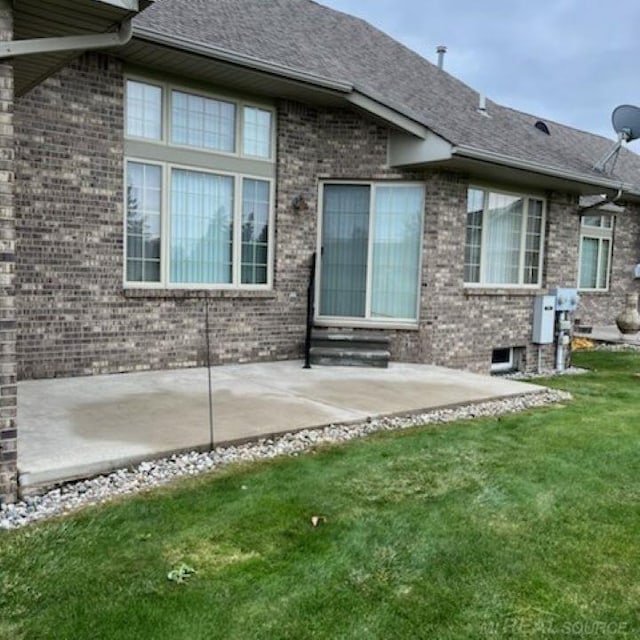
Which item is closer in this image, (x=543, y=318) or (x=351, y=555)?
(x=351, y=555)

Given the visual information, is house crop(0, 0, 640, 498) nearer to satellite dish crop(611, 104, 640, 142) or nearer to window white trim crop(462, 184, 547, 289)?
window white trim crop(462, 184, 547, 289)

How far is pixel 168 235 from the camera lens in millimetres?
7559

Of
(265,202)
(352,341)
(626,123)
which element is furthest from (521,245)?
(265,202)

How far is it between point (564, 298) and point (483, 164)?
3078 millimetres

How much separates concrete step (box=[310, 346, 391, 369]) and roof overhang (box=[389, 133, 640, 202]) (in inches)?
101

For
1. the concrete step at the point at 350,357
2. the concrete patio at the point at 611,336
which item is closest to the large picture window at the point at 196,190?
the concrete step at the point at 350,357

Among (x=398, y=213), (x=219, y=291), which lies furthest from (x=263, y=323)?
(x=398, y=213)

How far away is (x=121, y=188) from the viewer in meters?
7.12

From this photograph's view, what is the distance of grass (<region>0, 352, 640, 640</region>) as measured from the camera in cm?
257

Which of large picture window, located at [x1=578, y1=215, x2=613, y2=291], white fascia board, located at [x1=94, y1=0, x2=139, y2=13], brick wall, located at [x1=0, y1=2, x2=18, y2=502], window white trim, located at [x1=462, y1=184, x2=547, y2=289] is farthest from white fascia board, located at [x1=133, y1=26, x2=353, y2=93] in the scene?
large picture window, located at [x1=578, y1=215, x2=613, y2=291]

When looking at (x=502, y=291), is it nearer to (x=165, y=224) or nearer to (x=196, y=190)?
(x=196, y=190)

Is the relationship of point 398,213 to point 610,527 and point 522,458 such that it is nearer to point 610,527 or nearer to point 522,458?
point 522,458

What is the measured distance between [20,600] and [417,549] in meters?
1.87

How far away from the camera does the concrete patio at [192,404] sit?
4285 mm
